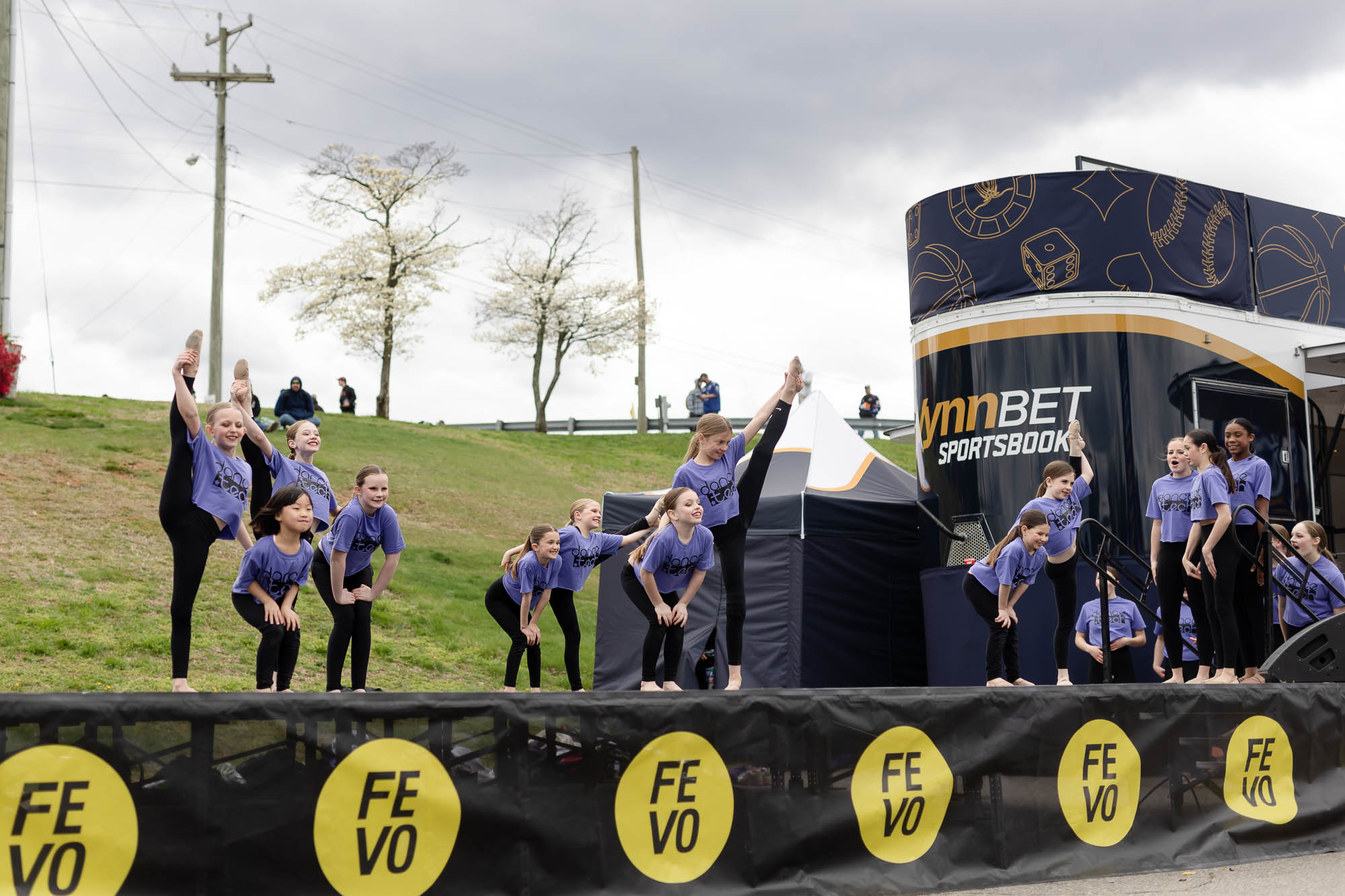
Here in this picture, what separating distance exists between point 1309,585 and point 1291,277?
127 inches

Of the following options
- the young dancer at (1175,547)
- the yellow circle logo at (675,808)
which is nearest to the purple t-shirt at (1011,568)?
the young dancer at (1175,547)

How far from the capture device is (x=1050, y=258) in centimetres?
922

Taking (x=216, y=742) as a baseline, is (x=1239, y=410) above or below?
above

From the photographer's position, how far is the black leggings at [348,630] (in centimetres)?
656

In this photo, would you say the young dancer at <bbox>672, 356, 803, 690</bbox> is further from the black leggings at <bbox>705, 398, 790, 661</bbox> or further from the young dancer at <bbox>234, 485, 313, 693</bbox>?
the young dancer at <bbox>234, 485, 313, 693</bbox>

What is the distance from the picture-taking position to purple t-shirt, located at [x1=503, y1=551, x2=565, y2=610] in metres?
8.15

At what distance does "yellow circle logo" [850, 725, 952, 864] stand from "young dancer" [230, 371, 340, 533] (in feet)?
11.8

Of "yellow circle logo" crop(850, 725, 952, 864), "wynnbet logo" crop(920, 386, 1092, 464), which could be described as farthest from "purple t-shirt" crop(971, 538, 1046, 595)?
"yellow circle logo" crop(850, 725, 952, 864)

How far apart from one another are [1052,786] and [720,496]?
2.49m

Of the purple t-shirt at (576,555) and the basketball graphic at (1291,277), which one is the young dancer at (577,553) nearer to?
the purple t-shirt at (576,555)

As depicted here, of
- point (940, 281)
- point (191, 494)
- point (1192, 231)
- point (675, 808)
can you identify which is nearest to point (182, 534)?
point (191, 494)

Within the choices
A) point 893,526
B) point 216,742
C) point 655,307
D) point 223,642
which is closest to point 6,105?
point 223,642

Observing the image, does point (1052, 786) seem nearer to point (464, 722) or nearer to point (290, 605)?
point (464, 722)

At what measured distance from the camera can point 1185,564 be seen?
752 cm
